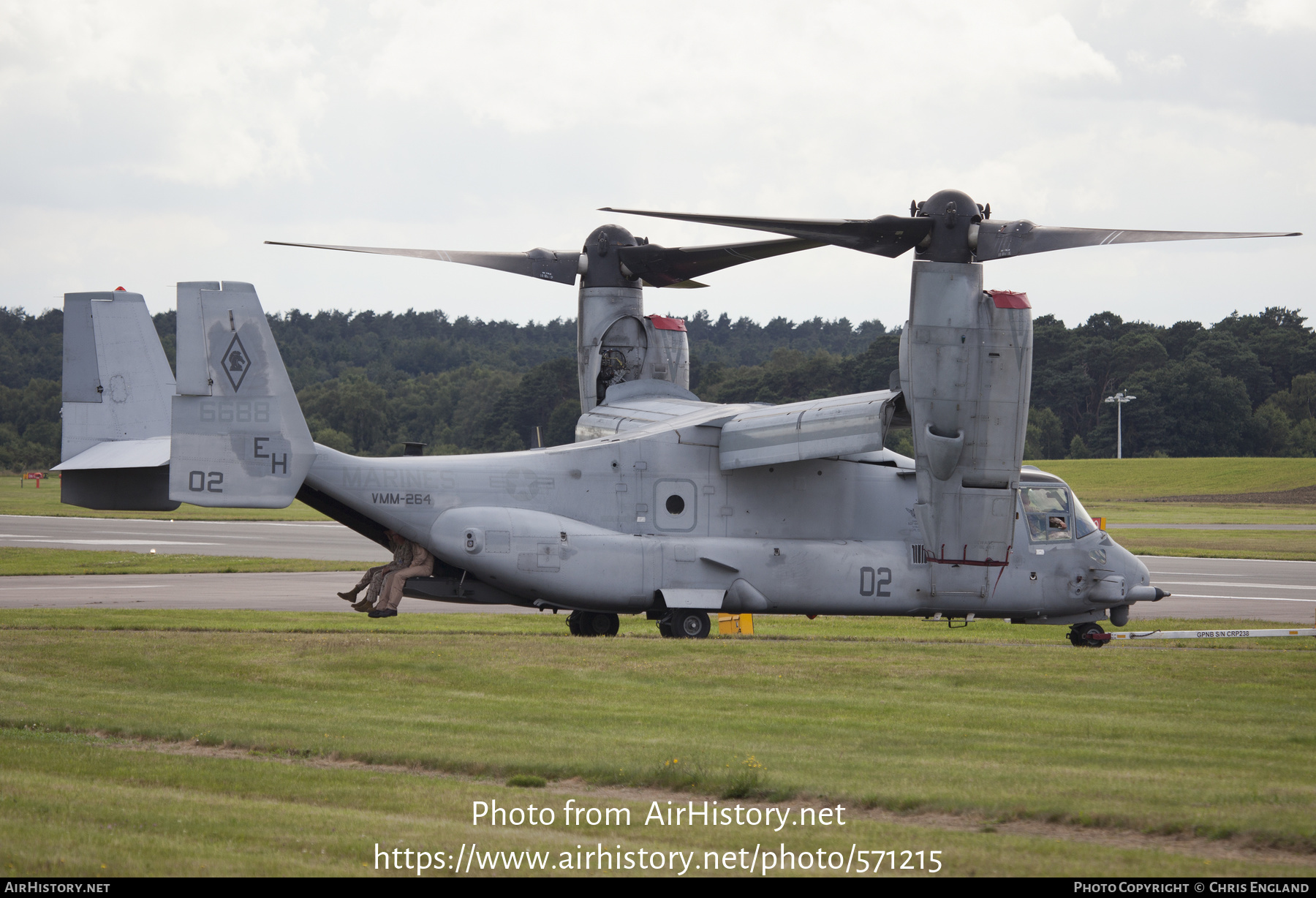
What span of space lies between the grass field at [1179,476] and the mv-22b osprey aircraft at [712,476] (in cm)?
6452

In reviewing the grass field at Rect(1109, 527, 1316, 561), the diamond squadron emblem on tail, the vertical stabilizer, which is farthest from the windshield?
the grass field at Rect(1109, 527, 1316, 561)

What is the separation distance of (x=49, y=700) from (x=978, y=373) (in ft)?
38.8

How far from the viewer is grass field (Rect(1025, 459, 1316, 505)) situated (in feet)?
280

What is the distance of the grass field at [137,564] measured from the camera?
33188 millimetres

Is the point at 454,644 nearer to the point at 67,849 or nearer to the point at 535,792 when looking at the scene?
the point at 535,792

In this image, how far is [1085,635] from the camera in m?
20.6

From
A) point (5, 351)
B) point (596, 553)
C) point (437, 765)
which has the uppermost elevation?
point (5, 351)

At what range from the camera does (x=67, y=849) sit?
7500mm

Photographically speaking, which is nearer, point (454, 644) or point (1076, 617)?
point (454, 644)

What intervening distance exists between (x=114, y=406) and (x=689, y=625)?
396 inches

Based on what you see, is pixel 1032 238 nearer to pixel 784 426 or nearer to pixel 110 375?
pixel 784 426

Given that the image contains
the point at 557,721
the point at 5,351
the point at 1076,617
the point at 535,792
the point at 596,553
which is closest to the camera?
the point at 535,792
